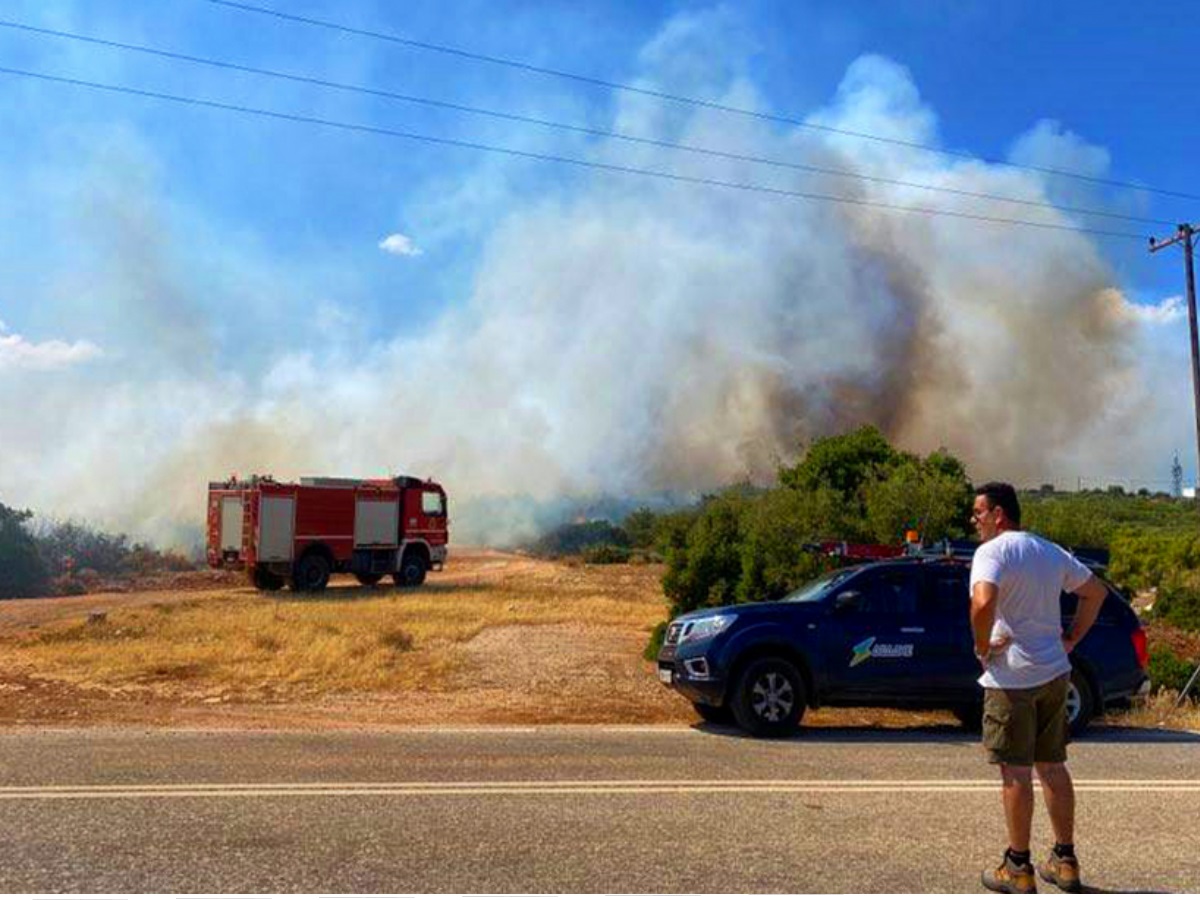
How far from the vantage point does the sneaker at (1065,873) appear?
4848mm

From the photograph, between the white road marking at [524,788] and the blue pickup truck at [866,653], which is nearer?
the white road marking at [524,788]

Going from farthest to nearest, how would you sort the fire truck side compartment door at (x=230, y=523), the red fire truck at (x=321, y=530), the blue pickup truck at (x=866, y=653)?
the fire truck side compartment door at (x=230, y=523) < the red fire truck at (x=321, y=530) < the blue pickup truck at (x=866, y=653)

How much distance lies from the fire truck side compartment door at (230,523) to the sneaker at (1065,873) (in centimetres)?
2473

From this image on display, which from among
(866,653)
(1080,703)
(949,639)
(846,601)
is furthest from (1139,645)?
(846,601)

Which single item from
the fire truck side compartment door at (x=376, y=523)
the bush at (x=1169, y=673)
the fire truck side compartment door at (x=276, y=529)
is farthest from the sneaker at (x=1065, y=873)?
the fire truck side compartment door at (x=376, y=523)

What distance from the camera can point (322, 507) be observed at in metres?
28.0

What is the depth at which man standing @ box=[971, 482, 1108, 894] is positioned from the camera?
15.8 ft

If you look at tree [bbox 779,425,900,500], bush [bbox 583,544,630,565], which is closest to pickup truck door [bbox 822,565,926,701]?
tree [bbox 779,425,900,500]

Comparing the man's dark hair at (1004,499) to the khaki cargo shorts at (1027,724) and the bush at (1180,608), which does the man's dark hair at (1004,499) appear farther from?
the bush at (1180,608)

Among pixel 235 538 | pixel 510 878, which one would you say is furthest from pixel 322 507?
pixel 510 878

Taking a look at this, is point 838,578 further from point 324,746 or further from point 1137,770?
point 324,746

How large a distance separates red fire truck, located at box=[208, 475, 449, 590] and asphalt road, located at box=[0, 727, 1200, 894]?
1787 centimetres

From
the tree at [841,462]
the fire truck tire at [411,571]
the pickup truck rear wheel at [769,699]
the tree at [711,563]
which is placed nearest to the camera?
the pickup truck rear wheel at [769,699]

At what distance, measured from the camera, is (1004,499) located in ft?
16.8
